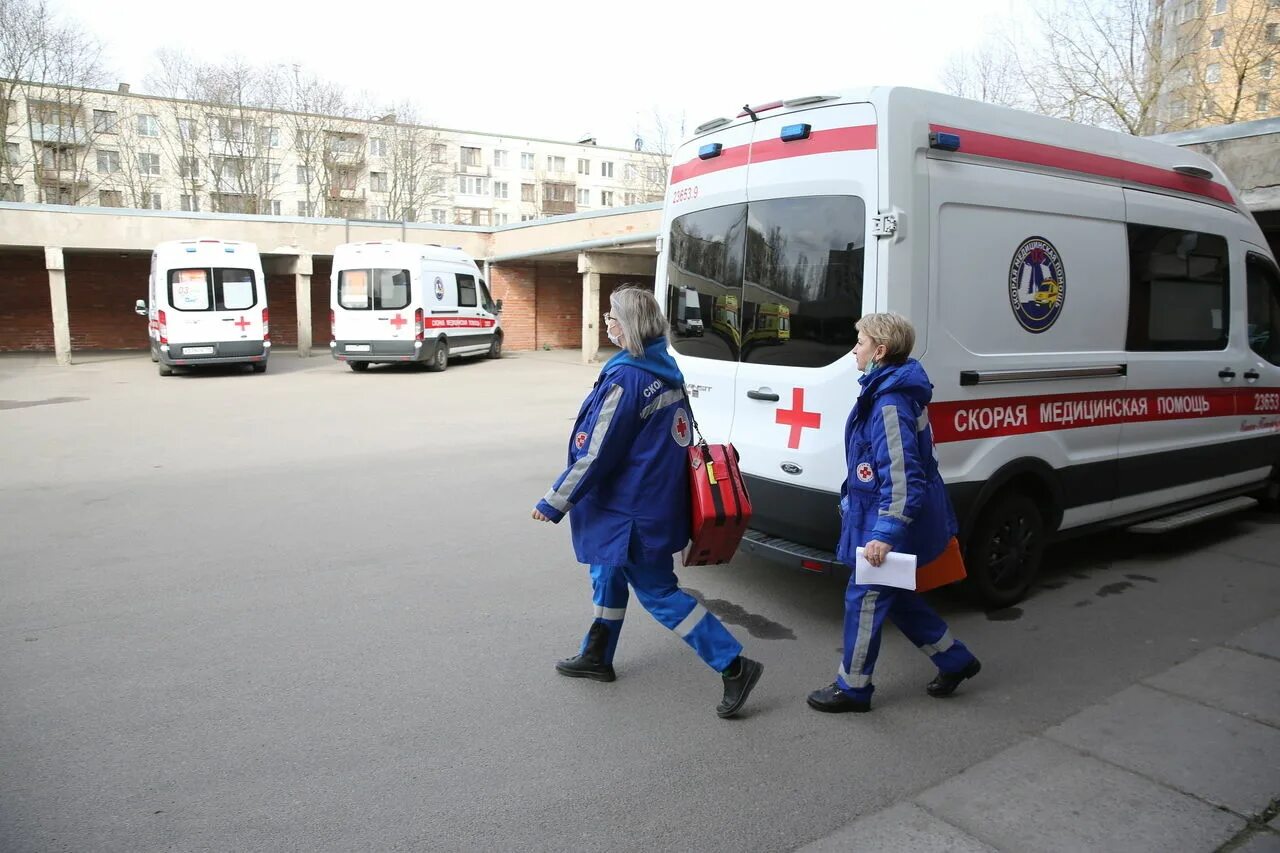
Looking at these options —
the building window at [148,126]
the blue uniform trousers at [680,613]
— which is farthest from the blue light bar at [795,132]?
the building window at [148,126]

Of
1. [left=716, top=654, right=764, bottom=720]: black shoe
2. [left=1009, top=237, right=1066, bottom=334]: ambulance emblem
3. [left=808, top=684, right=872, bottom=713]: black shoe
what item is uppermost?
[left=1009, top=237, right=1066, bottom=334]: ambulance emblem

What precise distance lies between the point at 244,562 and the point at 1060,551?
5673mm

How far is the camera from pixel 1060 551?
6.19 meters

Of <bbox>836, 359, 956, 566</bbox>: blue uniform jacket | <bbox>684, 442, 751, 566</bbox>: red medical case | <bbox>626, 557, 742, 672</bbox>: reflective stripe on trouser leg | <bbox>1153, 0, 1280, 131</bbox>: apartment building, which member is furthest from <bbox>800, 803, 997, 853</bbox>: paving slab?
<bbox>1153, 0, 1280, 131</bbox>: apartment building

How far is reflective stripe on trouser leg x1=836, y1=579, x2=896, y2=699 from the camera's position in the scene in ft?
11.7

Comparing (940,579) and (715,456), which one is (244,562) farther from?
(940,579)

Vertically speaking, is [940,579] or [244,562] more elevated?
[940,579]

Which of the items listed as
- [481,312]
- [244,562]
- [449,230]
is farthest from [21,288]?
[244,562]

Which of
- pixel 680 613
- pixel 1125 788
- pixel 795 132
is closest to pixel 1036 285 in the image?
pixel 795 132

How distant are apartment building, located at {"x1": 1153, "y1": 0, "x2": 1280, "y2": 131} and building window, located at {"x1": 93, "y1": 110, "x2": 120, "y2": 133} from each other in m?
36.5

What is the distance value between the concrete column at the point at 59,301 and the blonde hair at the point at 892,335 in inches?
948

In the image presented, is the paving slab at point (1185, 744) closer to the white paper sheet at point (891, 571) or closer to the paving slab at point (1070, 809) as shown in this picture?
the paving slab at point (1070, 809)

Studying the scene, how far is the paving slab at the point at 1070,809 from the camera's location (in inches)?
109

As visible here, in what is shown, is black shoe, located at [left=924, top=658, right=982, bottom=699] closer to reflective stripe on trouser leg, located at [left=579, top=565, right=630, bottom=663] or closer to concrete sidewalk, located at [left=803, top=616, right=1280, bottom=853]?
concrete sidewalk, located at [left=803, top=616, right=1280, bottom=853]
